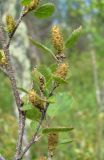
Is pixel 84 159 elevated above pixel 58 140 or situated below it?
above

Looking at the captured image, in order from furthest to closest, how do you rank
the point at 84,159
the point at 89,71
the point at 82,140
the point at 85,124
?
the point at 89,71 < the point at 85,124 < the point at 82,140 < the point at 84,159

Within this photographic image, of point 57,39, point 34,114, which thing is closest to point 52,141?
point 34,114

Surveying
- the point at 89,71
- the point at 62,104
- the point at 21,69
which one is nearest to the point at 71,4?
the point at 21,69

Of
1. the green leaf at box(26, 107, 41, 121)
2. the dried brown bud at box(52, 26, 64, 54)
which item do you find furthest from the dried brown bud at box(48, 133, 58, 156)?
the dried brown bud at box(52, 26, 64, 54)

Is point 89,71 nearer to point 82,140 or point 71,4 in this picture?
point 71,4

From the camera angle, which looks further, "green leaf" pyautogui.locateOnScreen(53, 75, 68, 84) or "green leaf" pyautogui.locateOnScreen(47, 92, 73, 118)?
"green leaf" pyautogui.locateOnScreen(47, 92, 73, 118)

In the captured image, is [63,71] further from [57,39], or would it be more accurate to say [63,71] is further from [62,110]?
[62,110]

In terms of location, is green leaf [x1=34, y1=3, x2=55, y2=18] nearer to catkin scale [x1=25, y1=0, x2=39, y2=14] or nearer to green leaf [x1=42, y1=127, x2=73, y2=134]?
catkin scale [x1=25, y1=0, x2=39, y2=14]

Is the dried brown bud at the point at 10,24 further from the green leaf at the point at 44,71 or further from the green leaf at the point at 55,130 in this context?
the green leaf at the point at 55,130
